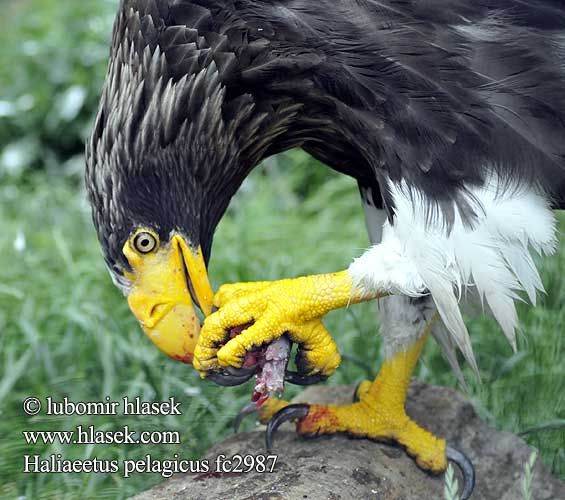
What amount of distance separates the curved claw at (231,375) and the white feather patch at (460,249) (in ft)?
1.37

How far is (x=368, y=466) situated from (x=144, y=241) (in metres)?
0.94

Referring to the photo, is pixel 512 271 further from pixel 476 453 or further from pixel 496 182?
pixel 476 453

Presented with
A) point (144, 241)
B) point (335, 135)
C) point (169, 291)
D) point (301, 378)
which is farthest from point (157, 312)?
point (335, 135)

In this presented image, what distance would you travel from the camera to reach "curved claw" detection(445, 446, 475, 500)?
2.97m

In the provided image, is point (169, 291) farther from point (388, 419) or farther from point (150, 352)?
point (150, 352)

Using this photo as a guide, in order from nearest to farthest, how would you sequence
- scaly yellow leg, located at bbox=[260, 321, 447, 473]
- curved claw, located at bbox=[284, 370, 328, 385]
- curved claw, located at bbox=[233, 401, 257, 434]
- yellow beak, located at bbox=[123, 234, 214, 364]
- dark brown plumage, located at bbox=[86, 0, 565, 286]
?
dark brown plumage, located at bbox=[86, 0, 565, 286]
yellow beak, located at bbox=[123, 234, 214, 364]
curved claw, located at bbox=[284, 370, 328, 385]
scaly yellow leg, located at bbox=[260, 321, 447, 473]
curved claw, located at bbox=[233, 401, 257, 434]

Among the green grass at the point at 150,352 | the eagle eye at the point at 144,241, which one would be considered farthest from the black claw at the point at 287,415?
the eagle eye at the point at 144,241

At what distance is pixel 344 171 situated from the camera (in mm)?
3131

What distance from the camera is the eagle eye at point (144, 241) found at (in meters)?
2.72

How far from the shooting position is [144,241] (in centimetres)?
273

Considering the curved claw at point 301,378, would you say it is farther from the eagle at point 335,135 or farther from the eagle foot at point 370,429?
the eagle foot at point 370,429

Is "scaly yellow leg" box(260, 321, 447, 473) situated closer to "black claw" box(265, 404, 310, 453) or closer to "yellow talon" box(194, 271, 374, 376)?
"black claw" box(265, 404, 310, 453)

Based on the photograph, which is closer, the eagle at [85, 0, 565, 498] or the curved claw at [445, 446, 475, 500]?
the eagle at [85, 0, 565, 498]

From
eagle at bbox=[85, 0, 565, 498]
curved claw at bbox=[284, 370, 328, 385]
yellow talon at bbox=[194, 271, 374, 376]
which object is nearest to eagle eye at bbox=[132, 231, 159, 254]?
eagle at bbox=[85, 0, 565, 498]
